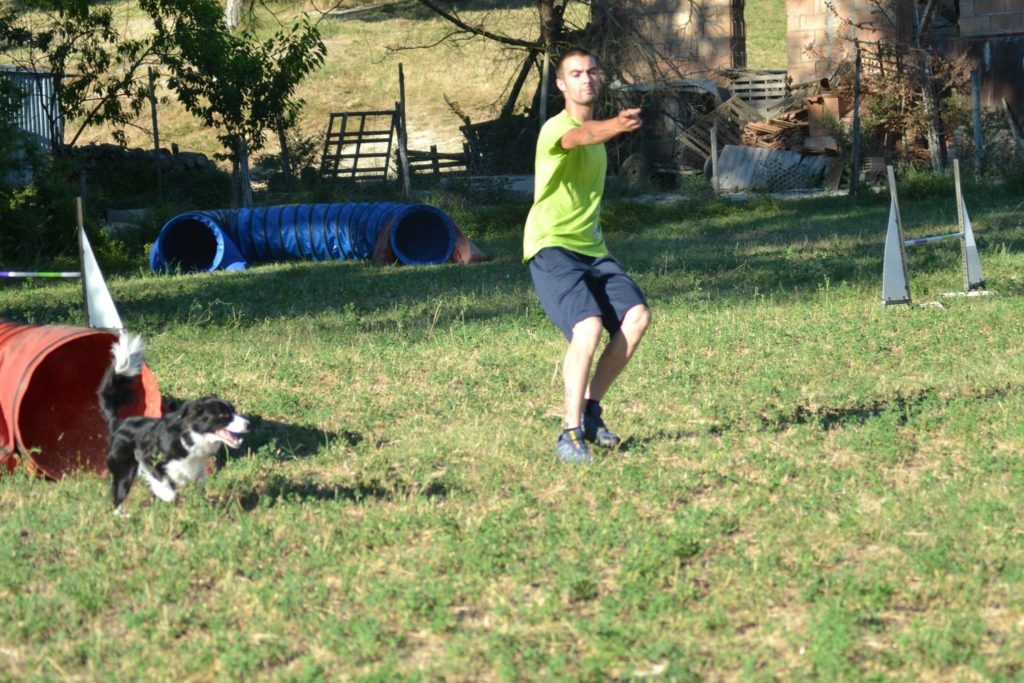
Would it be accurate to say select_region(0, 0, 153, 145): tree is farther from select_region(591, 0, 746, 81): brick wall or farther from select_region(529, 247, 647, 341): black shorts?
select_region(529, 247, 647, 341): black shorts

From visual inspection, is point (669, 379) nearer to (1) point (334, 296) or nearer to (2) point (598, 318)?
(2) point (598, 318)

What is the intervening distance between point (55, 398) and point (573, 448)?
10.1 feet

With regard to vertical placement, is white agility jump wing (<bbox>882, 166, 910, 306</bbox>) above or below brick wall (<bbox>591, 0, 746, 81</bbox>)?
below

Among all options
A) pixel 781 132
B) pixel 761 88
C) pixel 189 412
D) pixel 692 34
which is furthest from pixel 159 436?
pixel 692 34

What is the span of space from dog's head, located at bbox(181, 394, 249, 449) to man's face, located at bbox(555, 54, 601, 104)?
86.2 inches

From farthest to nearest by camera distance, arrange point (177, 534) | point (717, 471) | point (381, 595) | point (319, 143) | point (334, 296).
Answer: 1. point (319, 143)
2. point (334, 296)
3. point (717, 471)
4. point (177, 534)
5. point (381, 595)

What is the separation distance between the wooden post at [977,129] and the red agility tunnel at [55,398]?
16.4 m

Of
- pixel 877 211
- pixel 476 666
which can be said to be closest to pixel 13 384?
pixel 476 666

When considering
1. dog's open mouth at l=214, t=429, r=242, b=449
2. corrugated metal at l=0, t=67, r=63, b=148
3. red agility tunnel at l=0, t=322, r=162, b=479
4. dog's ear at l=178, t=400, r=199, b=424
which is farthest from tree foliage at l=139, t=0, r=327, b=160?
dog's open mouth at l=214, t=429, r=242, b=449

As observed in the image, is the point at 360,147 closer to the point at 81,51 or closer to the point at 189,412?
the point at 81,51

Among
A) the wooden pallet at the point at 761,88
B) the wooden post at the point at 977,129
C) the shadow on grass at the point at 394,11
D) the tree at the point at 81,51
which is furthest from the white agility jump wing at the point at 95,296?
the shadow on grass at the point at 394,11

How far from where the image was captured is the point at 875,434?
22.2ft

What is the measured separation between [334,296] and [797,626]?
8.99m

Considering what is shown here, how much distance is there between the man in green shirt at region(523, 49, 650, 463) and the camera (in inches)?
248
